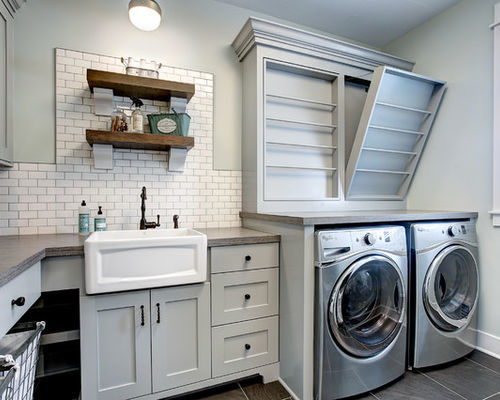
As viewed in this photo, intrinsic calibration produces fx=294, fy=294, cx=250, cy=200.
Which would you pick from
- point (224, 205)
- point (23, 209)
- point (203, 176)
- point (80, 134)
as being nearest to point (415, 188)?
point (224, 205)

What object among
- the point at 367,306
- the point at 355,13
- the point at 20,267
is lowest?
the point at 367,306

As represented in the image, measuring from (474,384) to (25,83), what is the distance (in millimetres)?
3489

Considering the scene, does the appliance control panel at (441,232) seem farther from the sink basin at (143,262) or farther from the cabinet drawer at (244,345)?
the sink basin at (143,262)

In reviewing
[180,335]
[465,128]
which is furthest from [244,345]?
[465,128]

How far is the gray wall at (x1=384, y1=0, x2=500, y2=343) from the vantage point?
7.29ft

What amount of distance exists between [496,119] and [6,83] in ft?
10.9

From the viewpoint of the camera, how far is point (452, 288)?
223cm

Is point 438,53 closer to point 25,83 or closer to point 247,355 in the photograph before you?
point 247,355

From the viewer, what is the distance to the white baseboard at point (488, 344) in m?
2.16

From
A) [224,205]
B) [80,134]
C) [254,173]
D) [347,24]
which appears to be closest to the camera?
[80,134]

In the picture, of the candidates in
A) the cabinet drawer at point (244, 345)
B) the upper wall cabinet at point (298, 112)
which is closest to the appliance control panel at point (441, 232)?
the upper wall cabinet at point (298, 112)

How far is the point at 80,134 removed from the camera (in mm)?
2070

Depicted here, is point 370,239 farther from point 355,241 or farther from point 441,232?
point 441,232

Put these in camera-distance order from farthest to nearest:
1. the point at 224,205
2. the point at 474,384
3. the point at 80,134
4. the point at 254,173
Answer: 1. the point at 224,205
2. the point at 254,173
3. the point at 80,134
4. the point at 474,384
